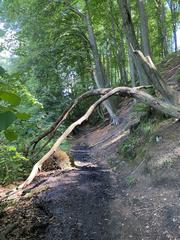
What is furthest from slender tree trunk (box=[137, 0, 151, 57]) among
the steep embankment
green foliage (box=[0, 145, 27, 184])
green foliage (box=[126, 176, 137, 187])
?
green foliage (box=[0, 145, 27, 184])

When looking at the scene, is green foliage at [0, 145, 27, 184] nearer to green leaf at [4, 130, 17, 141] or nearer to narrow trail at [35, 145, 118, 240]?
narrow trail at [35, 145, 118, 240]

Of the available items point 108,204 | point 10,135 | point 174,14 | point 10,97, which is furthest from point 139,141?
point 174,14

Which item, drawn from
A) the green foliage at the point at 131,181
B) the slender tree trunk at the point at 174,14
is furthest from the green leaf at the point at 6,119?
the slender tree trunk at the point at 174,14

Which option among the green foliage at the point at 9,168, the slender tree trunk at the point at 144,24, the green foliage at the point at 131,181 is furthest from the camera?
the slender tree trunk at the point at 144,24

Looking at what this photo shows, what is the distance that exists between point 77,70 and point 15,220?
1655 centimetres

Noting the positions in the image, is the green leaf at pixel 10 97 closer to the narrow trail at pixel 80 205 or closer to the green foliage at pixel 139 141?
the narrow trail at pixel 80 205

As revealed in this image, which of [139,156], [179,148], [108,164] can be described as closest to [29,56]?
[108,164]

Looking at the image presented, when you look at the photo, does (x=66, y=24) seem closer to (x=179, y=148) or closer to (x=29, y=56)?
(x=29, y=56)

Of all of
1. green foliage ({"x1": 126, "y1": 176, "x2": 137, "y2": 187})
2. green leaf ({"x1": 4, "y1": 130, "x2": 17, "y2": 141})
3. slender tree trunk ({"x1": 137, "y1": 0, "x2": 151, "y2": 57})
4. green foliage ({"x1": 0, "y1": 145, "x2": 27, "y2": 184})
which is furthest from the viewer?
slender tree trunk ({"x1": 137, "y1": 0, "x2": 151, "y2": 57})

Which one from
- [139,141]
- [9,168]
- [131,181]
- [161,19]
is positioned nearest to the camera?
[131,181]

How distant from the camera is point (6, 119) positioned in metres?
1.01

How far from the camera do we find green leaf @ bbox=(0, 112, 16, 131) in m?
1.00

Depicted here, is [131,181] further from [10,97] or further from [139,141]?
[10,97]

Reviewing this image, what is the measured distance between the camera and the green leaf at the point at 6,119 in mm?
998
